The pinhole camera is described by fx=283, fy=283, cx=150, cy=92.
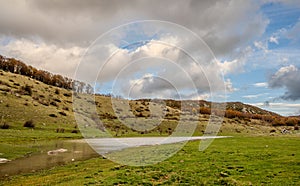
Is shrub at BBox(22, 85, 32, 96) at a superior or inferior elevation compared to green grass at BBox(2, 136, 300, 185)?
superior

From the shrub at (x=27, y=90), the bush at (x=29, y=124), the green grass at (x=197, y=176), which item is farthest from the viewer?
the shrub at (x=27, y=90)

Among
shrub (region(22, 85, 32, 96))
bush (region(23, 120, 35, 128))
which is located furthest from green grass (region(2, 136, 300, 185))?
shrub (region(22, 85, 32, 96))

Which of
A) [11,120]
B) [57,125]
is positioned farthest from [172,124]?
[11,120]

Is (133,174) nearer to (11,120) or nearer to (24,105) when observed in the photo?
(11,120)

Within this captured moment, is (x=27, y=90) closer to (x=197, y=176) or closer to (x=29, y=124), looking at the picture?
(x=29, y=124)

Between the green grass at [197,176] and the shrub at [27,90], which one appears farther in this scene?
the shrub at [27,90]

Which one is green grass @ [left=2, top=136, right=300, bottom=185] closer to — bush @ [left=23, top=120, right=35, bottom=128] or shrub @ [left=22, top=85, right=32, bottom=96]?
bush @ [left=23, top=120, right=35, bottom=128]

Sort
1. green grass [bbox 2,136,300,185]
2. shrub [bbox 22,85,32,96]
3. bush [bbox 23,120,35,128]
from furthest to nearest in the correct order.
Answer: shrub [bbox 22,85,32,96] < bush [bbox 23,120,35,128] < green grass [bbox 2,136,300,185]

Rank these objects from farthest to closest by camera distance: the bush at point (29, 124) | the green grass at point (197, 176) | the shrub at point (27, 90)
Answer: the shrub at point (27, 90), the bush at point (29, 124), the green grass at point (197, 176)

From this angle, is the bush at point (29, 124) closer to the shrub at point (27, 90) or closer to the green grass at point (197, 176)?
the shrub at point (27, 90)

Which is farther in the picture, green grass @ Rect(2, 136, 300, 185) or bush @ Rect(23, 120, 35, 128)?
bush @ Rect(23, 120, 35, 128)

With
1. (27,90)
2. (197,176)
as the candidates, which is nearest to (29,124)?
(27,90)

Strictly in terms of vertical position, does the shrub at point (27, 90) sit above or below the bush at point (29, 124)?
above

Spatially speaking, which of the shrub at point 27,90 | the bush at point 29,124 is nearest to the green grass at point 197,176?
the bush at point 29,124
